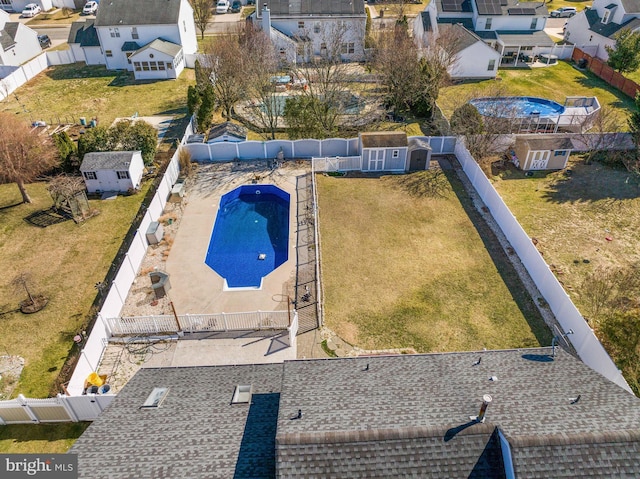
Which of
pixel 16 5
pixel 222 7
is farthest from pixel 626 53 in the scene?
pixel 16 5

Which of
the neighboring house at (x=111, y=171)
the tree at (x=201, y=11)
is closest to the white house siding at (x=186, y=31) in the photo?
the tree at (x=201, y=11)

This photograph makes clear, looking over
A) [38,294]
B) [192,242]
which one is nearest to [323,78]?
[192,242]

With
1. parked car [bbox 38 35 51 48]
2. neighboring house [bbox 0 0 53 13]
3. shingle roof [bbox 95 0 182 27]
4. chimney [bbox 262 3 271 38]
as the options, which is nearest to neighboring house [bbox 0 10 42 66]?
parked car [bbox 38 35 51 48]

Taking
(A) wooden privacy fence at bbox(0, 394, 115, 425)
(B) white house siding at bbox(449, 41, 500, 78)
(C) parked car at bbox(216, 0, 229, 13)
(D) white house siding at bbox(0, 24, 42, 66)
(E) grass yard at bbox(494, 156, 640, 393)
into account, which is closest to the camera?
(A) wooden privacy fence at bbox(0, 394, 115, 425)

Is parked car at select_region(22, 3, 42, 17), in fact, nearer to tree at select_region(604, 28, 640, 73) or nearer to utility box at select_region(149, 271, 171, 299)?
utility box at select_region(149, 271, 171, 299)

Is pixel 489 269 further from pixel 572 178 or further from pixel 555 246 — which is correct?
pixel 572 178
